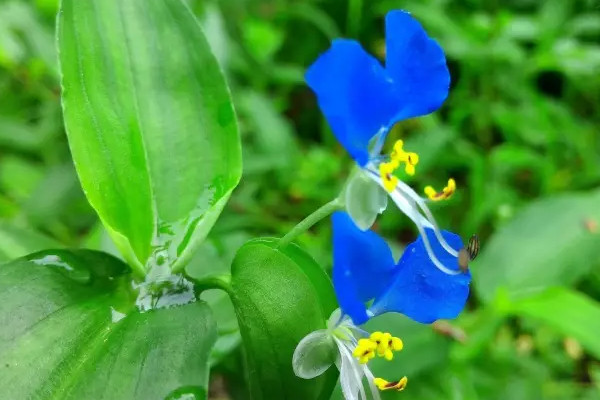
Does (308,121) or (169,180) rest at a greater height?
(169,180)

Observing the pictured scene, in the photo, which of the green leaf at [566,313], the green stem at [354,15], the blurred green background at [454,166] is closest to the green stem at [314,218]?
the blurred green background at [454,166]

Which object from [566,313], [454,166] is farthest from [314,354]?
[454,166]

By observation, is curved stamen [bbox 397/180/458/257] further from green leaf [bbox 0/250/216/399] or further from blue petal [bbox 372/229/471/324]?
green leaf [bbox 0/250/216/399]

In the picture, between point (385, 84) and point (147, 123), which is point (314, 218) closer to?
point (385, 84)

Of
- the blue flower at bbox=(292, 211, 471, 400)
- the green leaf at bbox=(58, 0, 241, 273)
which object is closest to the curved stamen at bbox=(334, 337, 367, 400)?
the blue flower at bbox=(292, 211, 471, 400)

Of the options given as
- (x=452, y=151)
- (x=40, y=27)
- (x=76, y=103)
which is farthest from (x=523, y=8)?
(x=76, y=103)

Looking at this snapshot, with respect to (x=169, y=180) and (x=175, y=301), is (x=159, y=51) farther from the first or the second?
(x=175, y=301)

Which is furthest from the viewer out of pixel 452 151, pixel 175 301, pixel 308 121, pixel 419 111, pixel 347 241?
pixel 308 121
